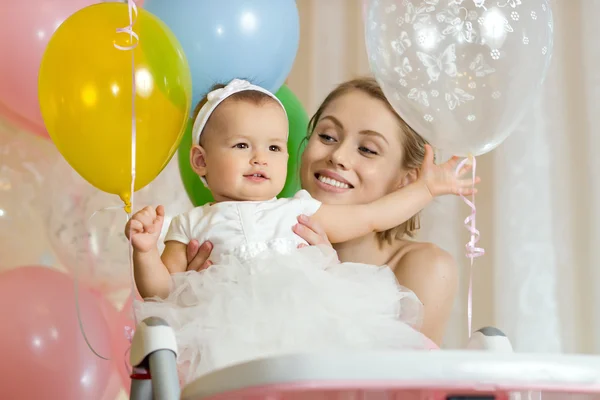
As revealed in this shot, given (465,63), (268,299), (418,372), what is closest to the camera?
(418,372)

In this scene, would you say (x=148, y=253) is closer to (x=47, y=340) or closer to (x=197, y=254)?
(x=197, y=254)

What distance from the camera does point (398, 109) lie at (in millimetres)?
1514

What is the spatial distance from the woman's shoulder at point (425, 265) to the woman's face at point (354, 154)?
0.46 ft

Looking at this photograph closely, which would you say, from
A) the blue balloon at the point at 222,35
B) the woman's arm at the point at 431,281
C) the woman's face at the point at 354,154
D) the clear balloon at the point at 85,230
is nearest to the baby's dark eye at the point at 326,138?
the woman's face at the point at 354,154

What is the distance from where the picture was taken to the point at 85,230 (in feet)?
5.71

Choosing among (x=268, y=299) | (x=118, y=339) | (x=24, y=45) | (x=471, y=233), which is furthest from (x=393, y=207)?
(x=24, y=45)

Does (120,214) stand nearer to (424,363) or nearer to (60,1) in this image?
(60,1)

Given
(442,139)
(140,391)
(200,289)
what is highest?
(442,139)

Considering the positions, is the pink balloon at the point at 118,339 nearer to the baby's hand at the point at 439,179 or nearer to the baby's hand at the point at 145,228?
the baby's hand at the point at 145,228

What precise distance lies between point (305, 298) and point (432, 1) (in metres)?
0.58

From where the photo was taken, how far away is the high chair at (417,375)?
2.36ft

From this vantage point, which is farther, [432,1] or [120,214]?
[120,214]

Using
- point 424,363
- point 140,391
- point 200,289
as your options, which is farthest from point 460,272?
point 424,363

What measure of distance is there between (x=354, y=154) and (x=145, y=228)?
1.92 ft
